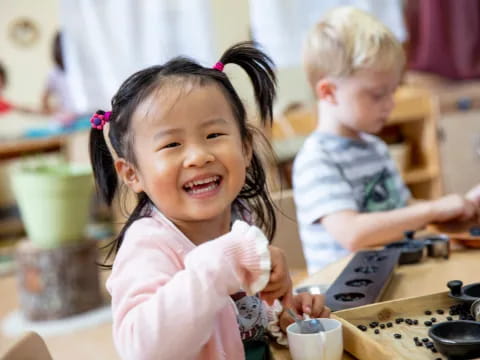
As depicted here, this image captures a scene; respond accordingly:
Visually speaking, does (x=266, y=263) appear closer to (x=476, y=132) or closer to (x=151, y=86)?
(x=151, y=86)

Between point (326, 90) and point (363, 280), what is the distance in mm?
733

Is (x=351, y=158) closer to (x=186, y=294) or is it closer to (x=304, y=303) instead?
(x=304, y=303)

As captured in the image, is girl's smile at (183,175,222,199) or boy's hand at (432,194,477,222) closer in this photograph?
girl's smile at (183,175,222,199)

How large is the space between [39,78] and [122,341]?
6.43 m

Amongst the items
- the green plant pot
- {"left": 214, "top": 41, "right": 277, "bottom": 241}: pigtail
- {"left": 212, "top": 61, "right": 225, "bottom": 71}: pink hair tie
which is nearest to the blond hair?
{"left": 214, "top": 41, "right": 277, "bottom": 241}: pigtail

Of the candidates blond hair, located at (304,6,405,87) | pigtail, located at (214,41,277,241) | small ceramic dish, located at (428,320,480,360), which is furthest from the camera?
blond hair, located at (304,6,405,87)

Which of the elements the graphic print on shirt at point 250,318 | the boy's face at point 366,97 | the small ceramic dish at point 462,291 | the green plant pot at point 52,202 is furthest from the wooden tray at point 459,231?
the green plant pot at point 52,202

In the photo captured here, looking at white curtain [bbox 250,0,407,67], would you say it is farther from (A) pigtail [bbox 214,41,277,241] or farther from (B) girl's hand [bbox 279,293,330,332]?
(B) girl's hand [bbox 279,293,330,332]

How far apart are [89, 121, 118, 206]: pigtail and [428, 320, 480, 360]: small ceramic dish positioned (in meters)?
0.59

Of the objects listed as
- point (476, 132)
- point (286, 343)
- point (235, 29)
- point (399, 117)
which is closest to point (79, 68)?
point (235, 29)

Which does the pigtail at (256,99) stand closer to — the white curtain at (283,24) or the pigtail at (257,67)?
the pigtail at (257,67)

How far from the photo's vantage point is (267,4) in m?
3.72

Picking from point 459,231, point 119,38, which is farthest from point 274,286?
point 119,38

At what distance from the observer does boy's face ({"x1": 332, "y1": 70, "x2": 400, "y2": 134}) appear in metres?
1.72
